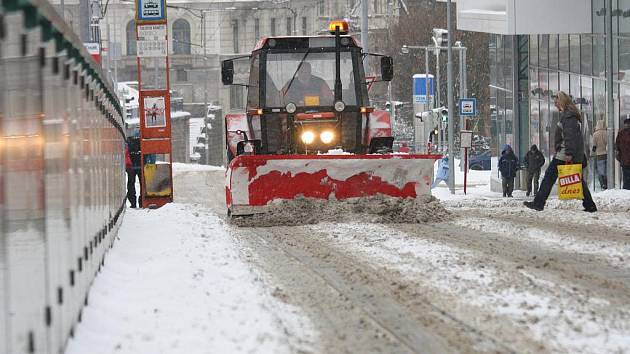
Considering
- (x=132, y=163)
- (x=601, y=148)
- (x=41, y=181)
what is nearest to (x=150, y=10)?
(x=132, y=163)

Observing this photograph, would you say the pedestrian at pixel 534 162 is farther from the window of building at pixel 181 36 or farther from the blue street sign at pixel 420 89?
the window of building at pixel 181 36

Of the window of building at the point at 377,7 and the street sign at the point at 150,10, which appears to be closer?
the street sign at the point at 150,10

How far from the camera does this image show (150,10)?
742 inches

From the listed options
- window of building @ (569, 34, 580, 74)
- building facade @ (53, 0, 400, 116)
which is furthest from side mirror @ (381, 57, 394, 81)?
building facade @ (53, 0, 400, 116)

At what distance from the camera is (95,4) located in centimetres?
4359

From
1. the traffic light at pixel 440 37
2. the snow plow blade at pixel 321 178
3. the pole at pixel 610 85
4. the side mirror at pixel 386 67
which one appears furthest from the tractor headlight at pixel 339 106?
the traffic light at pixel 440 37

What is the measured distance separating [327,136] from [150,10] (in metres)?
3.60

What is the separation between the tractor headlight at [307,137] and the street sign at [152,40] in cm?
271

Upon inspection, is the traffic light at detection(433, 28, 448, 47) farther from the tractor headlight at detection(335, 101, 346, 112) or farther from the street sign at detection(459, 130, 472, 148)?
the tractor headlight at detection(335, 101, 346, 112)

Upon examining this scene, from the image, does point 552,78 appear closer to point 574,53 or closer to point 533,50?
point 574,53

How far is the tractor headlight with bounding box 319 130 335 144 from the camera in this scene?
57.3 feet

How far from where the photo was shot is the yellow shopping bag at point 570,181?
15734 mm

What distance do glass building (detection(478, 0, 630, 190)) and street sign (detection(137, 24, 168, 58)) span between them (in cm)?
1013

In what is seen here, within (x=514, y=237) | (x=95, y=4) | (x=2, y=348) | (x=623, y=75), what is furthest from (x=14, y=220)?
(x=95, y=4)
